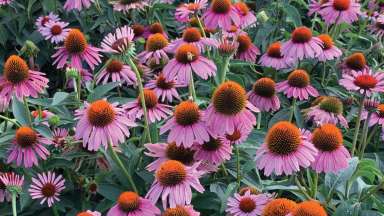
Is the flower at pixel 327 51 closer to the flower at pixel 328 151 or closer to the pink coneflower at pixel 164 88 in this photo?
the pink coneflower at pixel 164 88

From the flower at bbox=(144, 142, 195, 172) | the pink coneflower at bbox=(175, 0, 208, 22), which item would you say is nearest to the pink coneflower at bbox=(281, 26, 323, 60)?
the pink coneflower at bbox=(175, 0, 208, 22)

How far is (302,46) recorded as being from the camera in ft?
7.91

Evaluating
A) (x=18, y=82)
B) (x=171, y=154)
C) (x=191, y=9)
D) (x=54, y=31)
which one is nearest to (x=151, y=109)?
(x=171, y=154)

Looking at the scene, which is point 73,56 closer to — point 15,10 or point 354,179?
point 354,179

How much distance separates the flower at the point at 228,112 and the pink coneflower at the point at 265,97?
46cm

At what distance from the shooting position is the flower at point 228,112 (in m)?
1.66

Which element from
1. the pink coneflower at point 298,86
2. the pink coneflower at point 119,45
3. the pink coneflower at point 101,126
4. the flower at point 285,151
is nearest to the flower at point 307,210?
the flower at point 285,151

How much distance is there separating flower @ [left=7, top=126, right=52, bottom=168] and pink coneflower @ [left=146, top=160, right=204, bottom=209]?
1.70ft

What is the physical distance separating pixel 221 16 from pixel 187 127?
0.79m

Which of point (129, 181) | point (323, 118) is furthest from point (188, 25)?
point (129, 181)

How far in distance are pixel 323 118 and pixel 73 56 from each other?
3.01ft

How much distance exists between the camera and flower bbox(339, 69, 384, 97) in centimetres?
199

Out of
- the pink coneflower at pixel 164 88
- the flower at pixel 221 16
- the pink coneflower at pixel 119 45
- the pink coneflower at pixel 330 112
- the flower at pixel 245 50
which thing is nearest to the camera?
the pink coneflower at pixel 119 45

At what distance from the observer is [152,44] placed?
2.34m
